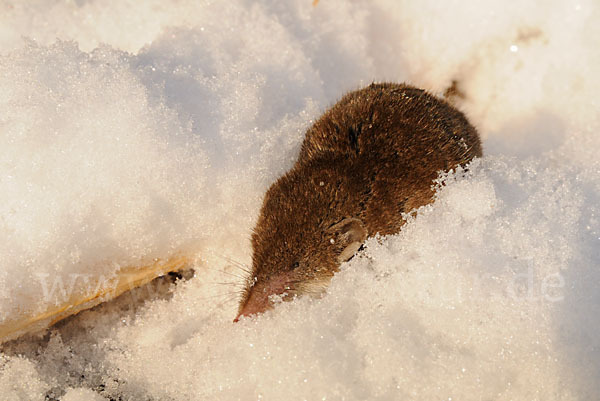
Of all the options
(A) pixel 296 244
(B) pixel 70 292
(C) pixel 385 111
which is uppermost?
(C) pixel 385 111

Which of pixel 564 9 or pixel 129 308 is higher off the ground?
pixel 564 9

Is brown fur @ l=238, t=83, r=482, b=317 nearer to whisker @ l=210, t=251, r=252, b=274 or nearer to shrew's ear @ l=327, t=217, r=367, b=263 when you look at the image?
shrew's ear @ l=327, t=217, r=367, b=263

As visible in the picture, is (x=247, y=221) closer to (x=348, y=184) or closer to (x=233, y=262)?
(x=233, y=262)

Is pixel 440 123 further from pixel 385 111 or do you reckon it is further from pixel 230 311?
pixel 230 311

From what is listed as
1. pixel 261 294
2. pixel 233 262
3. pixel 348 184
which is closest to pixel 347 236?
pixel 348 184

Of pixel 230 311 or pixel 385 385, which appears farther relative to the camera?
pixel 230 311

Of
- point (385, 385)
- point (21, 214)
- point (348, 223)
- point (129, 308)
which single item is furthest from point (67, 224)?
point (385, 385)

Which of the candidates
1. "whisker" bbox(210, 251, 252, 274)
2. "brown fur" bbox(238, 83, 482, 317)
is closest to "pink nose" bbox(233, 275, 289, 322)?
"brown fur" bbox(238, 83, 482, 317)

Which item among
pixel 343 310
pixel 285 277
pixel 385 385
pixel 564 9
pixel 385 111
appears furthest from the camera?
pixel 564 9

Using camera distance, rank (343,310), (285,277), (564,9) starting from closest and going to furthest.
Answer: (343,310) < (285,277) < (564,9)
